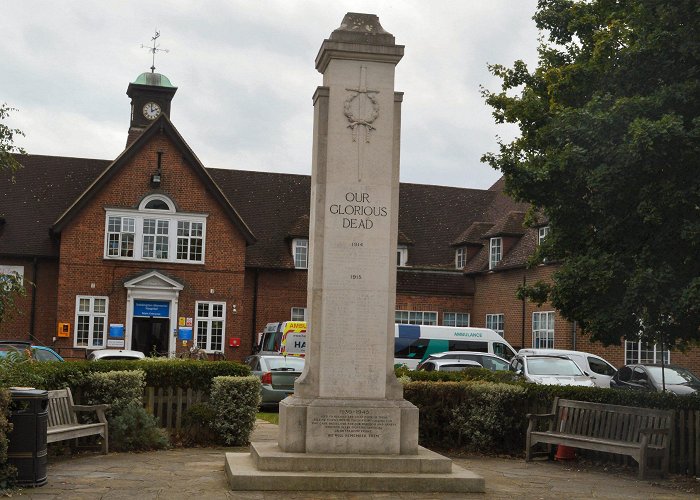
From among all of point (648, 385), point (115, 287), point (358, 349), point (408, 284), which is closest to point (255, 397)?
point (358, 349)

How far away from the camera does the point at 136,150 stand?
1519 inches

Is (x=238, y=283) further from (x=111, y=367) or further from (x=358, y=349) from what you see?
(x=358, y=349)

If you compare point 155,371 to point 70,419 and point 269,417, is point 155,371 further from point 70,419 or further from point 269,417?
point 269,417

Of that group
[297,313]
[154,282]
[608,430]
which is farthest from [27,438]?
[297,313]

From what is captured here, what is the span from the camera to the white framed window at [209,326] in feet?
128

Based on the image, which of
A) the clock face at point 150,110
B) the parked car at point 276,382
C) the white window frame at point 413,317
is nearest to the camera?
the parked car at point 276,382

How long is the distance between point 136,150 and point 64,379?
83.4ft

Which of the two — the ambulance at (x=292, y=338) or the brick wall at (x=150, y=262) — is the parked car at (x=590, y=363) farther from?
the brick wall at (x=150, y=262)

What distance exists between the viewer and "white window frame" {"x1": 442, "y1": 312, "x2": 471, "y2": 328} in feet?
143

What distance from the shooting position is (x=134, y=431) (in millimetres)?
14172

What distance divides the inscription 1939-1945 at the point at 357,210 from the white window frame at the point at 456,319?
32.5m

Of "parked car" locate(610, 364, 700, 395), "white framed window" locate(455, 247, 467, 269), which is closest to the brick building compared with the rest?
"white framed window" locate(455, 247, 467, 269)

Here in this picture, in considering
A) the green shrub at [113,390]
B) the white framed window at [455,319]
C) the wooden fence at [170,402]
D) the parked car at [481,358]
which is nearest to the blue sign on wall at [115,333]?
the parked car at [481,358]

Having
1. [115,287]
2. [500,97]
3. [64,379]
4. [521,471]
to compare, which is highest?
[500,97]
